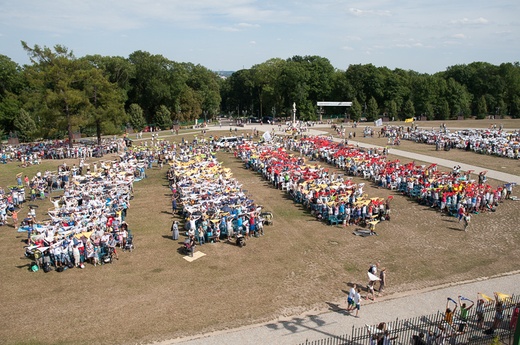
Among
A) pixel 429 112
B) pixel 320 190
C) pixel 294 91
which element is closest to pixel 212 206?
pixel 320 190

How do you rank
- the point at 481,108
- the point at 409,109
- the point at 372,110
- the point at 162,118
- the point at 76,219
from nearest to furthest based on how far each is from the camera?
1. the point at 76,219
2. the point at 162,118
3. the point at 372,110
4. the point at 409,109
5. the point at 481,108

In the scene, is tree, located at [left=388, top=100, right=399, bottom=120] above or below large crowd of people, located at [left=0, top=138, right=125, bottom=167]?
above

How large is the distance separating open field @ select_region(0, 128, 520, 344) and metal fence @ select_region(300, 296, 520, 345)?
2.23 meters

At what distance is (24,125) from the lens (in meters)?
58.5

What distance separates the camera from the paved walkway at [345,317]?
12391mm

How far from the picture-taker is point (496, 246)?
1952 cm

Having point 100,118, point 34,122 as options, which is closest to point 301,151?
point 100,118

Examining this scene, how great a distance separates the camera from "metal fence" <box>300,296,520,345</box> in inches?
457

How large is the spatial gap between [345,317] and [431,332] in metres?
2.86

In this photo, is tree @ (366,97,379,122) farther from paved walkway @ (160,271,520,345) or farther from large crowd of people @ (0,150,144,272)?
paved walkway @ (160,271,520,345)

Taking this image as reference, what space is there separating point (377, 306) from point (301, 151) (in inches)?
1210

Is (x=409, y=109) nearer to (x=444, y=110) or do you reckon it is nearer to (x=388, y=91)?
(x=388, y=91)

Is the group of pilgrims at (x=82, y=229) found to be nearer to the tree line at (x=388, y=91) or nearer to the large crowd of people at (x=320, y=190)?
the large crowd of people at (x=320, y=190)

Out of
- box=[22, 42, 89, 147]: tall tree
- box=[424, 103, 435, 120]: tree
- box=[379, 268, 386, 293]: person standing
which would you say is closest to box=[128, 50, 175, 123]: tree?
box=[22, 42, 89, 147]: tall tree
